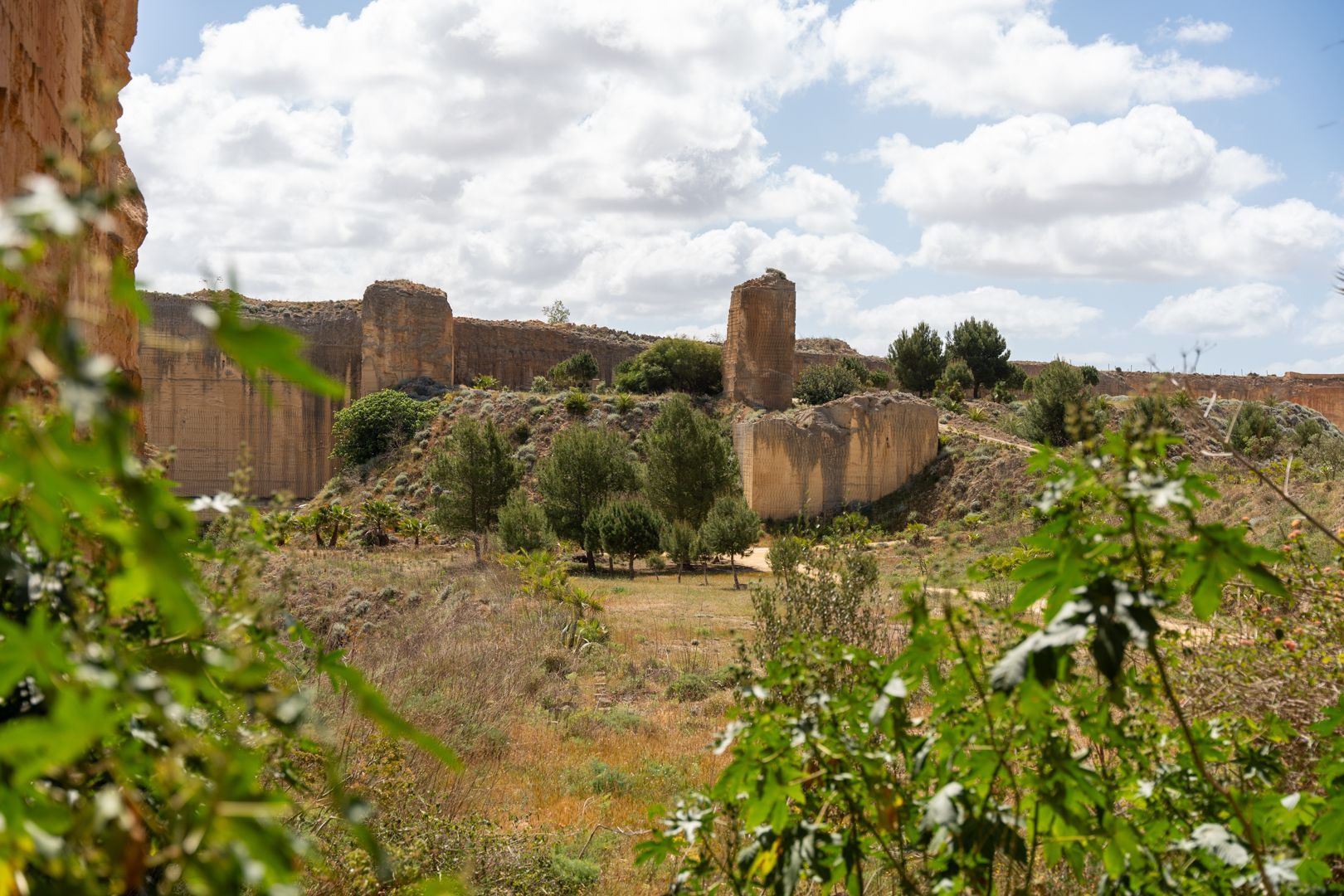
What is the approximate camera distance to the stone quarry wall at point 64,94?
8.34 ft

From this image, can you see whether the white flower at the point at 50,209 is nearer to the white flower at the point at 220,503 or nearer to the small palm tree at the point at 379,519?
the white flower at the point at 220,503

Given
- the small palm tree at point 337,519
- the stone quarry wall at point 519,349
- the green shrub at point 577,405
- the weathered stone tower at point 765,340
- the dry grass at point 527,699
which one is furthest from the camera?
the stone quarry wall at point 519,349

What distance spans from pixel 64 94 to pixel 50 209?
2.99 metres

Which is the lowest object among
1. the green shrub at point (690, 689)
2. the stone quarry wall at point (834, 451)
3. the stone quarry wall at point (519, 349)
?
the green shrub at point (690, 689)

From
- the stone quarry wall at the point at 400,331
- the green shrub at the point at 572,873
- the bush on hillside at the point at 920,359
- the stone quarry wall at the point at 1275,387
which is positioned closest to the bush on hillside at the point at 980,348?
the bush on hillside at the point at 920,359

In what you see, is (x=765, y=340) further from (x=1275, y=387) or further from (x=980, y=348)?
(x=1275, y=387)

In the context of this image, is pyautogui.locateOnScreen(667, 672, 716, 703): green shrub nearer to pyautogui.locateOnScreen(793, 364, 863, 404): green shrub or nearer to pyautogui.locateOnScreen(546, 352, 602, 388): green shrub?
pyautogui.locateOnScreen(793, 364, 863, 404): green shrub

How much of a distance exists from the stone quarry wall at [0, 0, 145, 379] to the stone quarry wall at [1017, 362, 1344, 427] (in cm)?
4266

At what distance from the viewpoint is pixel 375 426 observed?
30547mm

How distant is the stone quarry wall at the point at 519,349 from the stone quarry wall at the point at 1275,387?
18.1m

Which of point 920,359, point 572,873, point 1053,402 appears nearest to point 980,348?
point 920,359

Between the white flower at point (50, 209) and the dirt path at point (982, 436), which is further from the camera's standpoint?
the dirt path at point (982, 436)

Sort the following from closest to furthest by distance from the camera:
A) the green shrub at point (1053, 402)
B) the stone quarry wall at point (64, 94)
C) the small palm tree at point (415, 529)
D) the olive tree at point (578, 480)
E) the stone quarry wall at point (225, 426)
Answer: the stone quarry wall at point (64, 94)
the olive tree at point (578, 480)
the small palm tree at point (415, 529)
the green shrub at point (1053, 402)
the stone quarry wall at point (225, 426)

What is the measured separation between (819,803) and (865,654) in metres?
0.47
